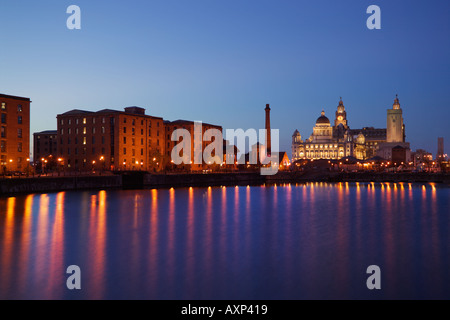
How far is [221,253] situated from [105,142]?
82827 mm

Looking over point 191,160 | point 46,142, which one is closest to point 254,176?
point 191,160

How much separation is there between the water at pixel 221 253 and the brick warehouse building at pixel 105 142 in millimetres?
58499

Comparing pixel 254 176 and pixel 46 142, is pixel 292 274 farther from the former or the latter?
pixel 46 142

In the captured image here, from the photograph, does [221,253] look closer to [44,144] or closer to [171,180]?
[171,180]

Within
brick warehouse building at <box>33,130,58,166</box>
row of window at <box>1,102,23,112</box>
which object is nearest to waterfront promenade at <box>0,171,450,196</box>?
row of window at <box>1,102,23,112</box>

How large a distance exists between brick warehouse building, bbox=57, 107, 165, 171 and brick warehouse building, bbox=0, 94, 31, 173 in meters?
22.6

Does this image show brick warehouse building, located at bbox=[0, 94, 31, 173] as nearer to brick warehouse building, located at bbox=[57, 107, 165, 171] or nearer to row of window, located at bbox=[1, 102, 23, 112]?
row of window, located at bbox=[1, 102, 23, 112]

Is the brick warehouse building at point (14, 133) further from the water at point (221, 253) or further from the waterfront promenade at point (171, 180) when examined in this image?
the water at point (221, 253)

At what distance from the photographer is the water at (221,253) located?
17172 mm

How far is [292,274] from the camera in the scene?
1945cm

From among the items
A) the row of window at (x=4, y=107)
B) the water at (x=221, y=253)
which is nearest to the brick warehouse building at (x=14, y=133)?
the row of window at (x=4, y=107)
